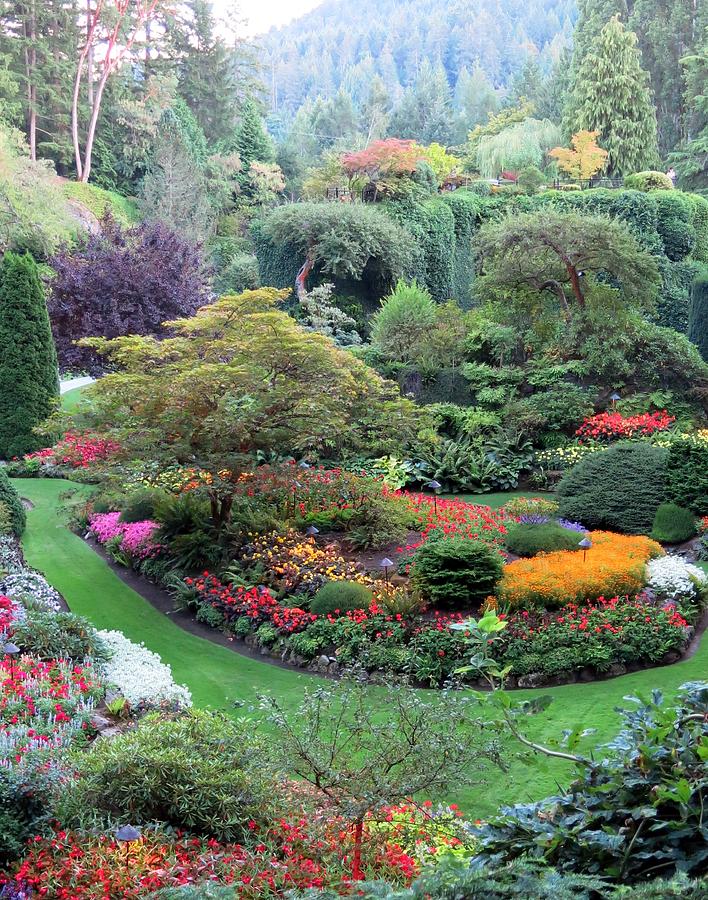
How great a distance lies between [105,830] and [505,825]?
243 centimetres

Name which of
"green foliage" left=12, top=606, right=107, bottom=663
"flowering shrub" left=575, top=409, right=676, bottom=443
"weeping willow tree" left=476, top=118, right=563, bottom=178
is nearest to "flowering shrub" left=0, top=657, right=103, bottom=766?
"green foliage" left=12, top=606, right=107, bottom=663

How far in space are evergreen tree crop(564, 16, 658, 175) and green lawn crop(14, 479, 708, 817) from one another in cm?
2841

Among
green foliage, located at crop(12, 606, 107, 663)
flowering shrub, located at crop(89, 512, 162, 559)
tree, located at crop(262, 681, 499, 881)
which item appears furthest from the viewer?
flowering shrub, located at crop(89, 512, 162, 559)

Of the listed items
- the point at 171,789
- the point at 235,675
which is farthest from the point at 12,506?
the point at 171,789

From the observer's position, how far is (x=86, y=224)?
32156 millimetres

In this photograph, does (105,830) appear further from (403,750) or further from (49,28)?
(49,28)

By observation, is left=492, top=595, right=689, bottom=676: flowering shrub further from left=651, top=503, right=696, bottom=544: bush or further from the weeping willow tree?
the weeping willow tree

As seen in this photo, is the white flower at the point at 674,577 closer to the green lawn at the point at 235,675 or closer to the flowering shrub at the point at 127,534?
the green lawn at the point at 235,675

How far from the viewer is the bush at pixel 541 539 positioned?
432 inches

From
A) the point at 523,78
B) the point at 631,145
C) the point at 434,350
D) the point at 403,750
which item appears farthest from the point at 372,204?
the point at 523,78

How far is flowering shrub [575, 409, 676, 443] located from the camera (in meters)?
16.4

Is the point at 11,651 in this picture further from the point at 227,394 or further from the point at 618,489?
the point at 618,489

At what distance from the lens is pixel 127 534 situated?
495 inches

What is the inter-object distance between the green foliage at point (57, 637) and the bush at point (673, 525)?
281 inches
